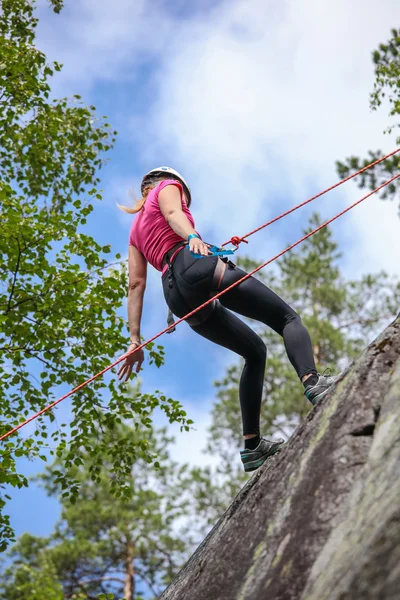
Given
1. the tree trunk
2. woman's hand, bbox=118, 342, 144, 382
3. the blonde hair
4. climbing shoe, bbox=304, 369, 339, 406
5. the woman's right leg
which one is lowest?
climbing shoe, bbox=304, 369, 339, 406

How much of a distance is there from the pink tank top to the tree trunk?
21.5 m

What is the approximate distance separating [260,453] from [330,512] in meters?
1.87

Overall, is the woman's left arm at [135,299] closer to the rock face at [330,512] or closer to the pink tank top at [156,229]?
the pink tank top at [156,229]

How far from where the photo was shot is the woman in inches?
182

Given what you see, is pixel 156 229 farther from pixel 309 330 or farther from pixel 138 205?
pixel 309 330

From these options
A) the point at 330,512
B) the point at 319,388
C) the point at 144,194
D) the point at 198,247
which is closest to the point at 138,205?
the point at 144,194

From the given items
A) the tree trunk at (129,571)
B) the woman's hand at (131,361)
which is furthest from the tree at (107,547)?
the woman's hand at (131,361)

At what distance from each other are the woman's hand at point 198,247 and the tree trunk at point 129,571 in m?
22.0

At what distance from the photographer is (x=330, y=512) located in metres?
3.07

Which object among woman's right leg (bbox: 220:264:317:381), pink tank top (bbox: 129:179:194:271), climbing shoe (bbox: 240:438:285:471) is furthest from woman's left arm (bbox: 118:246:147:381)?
climbing shoe (bbox: 240:438:285:471)

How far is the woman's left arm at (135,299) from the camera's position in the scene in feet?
17.5

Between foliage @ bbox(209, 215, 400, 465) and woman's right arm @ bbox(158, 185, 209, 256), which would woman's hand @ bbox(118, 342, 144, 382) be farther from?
foliage @ bbox(209, 215, 400, 465)

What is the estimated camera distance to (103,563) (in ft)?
81.0

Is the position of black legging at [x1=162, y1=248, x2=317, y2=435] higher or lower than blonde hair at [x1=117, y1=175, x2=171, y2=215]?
lower
